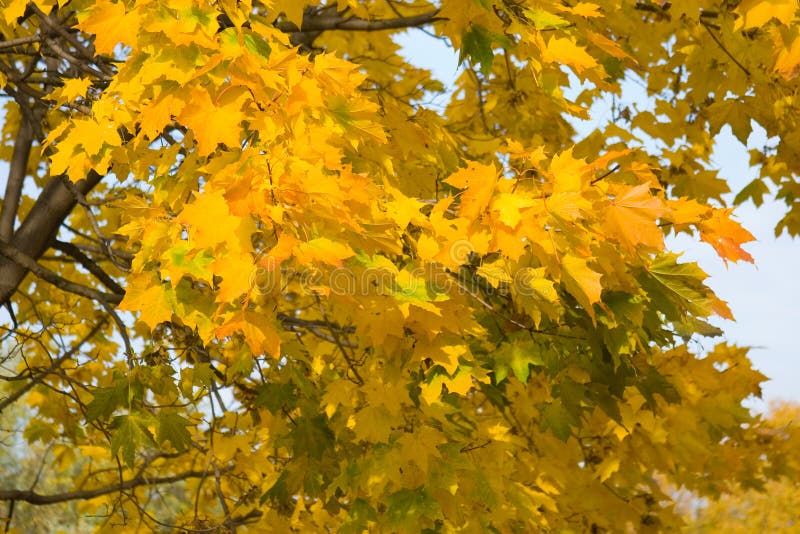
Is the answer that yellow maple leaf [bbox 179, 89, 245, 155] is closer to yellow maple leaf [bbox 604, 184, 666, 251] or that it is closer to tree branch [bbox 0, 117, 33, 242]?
yellow maple leaf [bbox 604, 184, 666, 251]

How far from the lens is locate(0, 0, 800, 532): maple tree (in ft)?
7.05

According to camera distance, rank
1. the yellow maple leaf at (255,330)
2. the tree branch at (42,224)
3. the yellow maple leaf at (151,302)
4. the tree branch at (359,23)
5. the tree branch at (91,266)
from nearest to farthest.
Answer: the yellow maple leaf at (255,330), the yellow maple leaf at (151,302), the tree branch at (359,23), the tree branch at (91,266), the tree branch at (42,224)

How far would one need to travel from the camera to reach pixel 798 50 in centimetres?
287

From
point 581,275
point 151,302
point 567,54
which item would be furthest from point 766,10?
point 151,302

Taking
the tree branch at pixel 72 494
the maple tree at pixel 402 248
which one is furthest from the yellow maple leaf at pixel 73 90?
the tree branch at pixel 72 494

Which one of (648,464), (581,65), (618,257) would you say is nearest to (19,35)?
(581,65)

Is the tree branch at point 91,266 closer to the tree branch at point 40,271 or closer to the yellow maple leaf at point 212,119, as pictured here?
the tree branch at point 40,271

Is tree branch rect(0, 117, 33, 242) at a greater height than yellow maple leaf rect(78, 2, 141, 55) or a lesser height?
greater

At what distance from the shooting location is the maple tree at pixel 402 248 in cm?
215

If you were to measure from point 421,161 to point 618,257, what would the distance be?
1.14 metres

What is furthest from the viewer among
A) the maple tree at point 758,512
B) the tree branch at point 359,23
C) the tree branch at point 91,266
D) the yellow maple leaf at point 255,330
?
the maple tree at point 758,512

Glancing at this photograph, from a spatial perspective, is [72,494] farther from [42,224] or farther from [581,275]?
[581,275]

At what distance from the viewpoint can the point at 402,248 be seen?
2.78 meters

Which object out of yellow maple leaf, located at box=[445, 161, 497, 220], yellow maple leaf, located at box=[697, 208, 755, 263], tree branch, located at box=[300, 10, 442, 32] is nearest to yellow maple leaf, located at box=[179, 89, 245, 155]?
yellow maple leaf, located at box=[445, 161, 497, 220]
